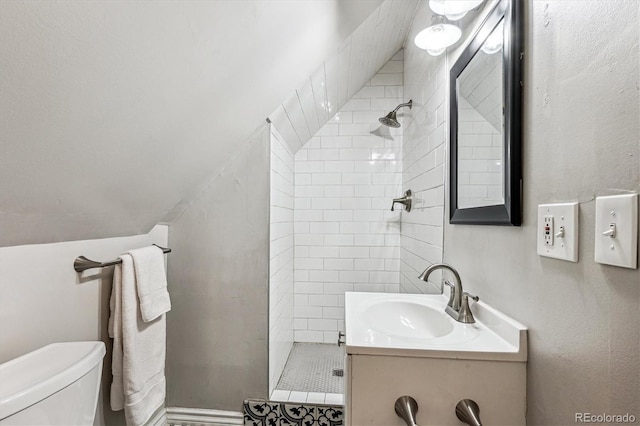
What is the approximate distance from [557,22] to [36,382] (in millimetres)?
1527

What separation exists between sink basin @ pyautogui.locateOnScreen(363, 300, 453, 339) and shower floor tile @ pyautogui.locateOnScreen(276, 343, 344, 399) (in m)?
0.77

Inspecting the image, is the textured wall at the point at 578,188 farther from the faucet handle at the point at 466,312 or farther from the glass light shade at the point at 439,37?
the glass light shade at the point at 439,37

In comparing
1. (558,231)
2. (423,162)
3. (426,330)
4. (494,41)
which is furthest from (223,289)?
(494,41)

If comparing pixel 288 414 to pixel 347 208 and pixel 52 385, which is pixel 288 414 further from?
pixel 347 208

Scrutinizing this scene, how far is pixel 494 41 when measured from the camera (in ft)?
Answer: 3.13

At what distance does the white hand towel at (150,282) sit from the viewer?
1274mm

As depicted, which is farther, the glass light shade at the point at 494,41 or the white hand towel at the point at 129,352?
the white hand towel at the point at 129,352

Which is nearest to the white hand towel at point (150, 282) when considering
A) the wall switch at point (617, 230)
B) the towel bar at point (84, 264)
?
the towel bar at point (84, 264)

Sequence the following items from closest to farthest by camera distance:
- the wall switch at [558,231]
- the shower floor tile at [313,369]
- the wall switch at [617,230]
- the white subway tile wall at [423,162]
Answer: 1. the wall switch at [617,230]
2. the wall switch at [558,231]
3. the white subway tile wall at [423,162]
4. the shower floor tile at [313,369]

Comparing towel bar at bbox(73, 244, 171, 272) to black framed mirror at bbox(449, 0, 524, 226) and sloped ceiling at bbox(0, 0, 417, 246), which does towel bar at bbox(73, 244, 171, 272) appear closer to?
sloped ceiling at bbox(0, 0, 417, 246)

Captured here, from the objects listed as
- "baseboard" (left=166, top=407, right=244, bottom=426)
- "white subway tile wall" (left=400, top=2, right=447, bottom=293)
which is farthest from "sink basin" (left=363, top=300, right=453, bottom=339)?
"baseboard" (left=166, top=407, right=244, bottom=426)

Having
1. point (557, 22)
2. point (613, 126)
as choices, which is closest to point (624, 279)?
point (613, 126)

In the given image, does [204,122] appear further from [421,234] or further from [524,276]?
A: [421,234]

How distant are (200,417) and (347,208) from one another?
1645mm
